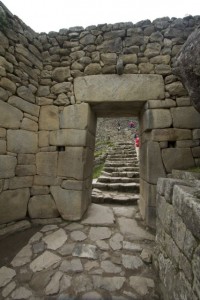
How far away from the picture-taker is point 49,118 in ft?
11.7

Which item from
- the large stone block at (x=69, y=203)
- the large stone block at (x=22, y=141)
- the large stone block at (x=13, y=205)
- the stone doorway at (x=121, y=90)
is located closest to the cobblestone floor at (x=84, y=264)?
the large stone block at (x=69, y=203)

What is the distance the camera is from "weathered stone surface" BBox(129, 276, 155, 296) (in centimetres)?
189

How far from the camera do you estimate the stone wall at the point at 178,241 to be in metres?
1.24

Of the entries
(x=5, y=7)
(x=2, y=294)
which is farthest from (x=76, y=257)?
(x=5, y=7)

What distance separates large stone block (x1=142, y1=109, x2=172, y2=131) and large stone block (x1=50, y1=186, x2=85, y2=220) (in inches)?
72.4

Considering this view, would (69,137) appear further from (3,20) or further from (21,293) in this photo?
(21,293)

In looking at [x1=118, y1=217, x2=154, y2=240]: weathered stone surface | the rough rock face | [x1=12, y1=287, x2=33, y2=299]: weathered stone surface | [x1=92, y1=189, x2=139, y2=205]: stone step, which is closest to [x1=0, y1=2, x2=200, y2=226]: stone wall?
[x1=118, y1=217, x2=154, y2=240]: weathered stone surface

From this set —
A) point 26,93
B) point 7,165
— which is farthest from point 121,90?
point 7,165

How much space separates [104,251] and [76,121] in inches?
89.5

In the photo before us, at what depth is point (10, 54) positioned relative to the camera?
3.06m

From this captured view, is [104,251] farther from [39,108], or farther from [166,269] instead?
[39,108]

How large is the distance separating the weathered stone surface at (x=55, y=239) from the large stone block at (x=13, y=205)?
27.6 inches

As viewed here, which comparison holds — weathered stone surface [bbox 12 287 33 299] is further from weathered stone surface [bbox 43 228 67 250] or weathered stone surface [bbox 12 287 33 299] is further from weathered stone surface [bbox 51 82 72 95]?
weathered stone surface [bbox 51 82 72 95]

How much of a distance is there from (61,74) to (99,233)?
313 cm
